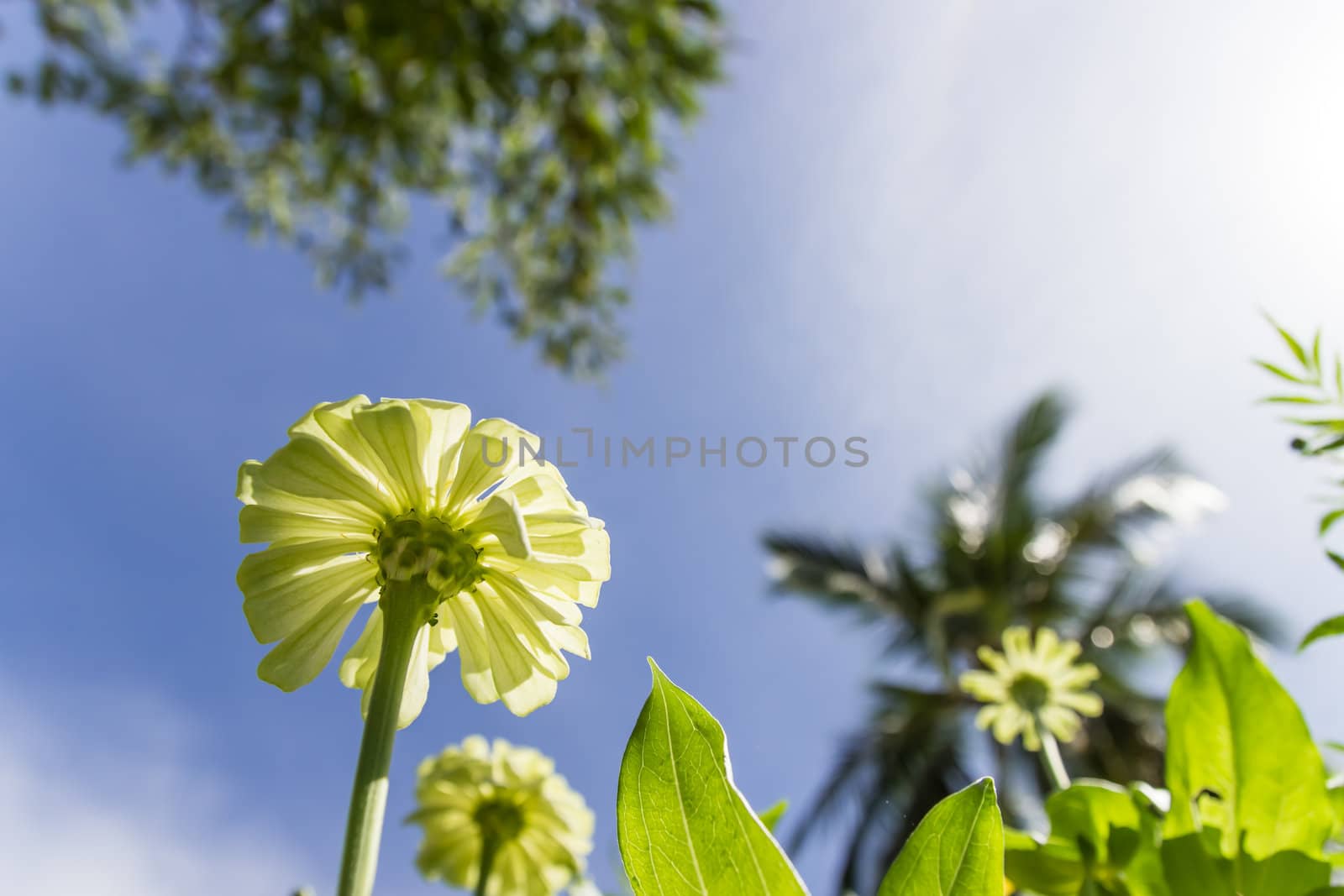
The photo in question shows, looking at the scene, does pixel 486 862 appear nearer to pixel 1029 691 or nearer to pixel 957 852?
pixel 957 852

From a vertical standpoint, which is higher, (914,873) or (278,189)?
(278,189)

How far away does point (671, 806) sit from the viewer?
298mm

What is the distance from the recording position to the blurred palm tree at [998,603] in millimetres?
6938

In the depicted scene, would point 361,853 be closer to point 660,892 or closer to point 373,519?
point 660,892

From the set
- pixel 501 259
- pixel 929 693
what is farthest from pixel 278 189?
pixel 929 693

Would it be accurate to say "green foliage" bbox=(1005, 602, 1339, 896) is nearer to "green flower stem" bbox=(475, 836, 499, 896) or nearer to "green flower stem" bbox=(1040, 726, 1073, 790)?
"green flower stem" bbox=(1040, 726, 1073, 790)

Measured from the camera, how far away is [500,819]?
3.04 feet

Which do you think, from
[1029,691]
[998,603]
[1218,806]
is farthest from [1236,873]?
[998,603]

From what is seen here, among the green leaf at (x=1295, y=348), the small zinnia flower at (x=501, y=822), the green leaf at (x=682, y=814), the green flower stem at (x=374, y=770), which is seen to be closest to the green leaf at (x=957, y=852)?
the green leaf at (x=682, y=814)

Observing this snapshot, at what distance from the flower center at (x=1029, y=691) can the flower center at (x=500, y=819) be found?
0.74 m

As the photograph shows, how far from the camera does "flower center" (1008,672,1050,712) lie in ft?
4.16

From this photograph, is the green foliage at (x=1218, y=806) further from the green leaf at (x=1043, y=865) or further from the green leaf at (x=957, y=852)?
the green leaf at (x=957, y=852)

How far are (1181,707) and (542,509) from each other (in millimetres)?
342

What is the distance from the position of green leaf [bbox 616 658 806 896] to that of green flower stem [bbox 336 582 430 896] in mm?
80
